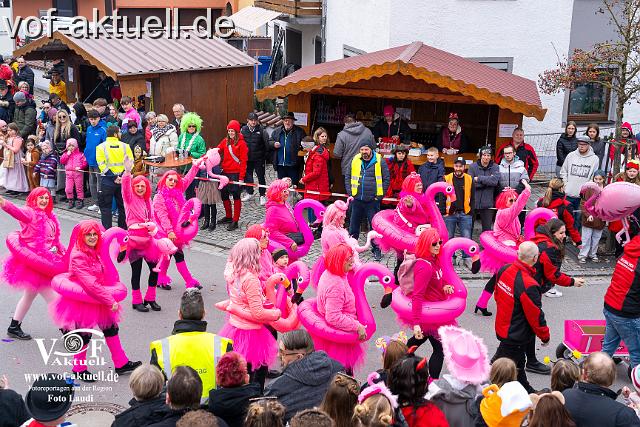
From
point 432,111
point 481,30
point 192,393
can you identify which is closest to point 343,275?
point 192,393

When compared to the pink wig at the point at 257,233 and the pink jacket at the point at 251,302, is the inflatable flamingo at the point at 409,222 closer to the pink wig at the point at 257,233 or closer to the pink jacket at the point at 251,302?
the pink wig at the point at 257,233

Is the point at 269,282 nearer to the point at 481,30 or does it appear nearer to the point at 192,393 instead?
the point at 192,393

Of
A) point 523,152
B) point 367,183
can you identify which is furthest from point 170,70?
point 523,152

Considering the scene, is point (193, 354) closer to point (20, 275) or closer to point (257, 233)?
point (257, 233)

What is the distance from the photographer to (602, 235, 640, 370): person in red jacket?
312 inches

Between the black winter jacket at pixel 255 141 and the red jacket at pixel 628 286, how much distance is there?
7705mm

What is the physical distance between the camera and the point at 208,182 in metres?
13.4

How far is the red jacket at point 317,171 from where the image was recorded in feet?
43.6

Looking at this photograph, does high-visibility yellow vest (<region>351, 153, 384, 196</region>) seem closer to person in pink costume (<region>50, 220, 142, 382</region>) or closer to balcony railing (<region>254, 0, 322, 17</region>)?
person in pink costume (<region>50, 220, 142, 382</region>)

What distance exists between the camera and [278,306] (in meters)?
7.94

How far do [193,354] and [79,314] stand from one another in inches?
86.1

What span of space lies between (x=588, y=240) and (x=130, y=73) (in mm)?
9438

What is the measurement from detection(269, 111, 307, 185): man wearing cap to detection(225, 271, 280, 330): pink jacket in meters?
6.77

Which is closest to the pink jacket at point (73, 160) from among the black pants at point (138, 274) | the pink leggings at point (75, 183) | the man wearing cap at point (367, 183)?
the pink leggings at point (75, 183)
